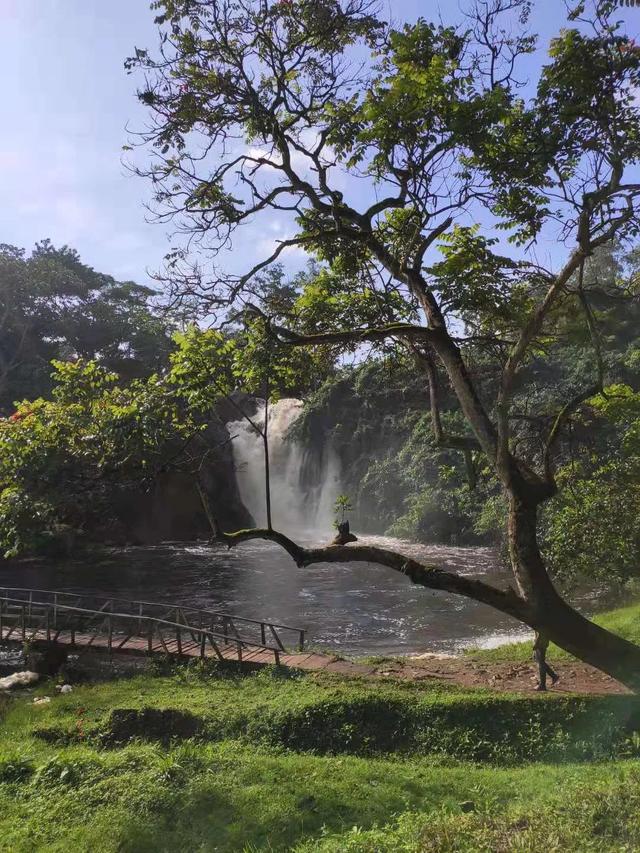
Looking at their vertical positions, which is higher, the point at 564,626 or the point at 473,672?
the point at 564,626

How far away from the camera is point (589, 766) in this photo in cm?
572

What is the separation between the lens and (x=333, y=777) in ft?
→ 18.7

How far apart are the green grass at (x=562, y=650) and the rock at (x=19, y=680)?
800 cm

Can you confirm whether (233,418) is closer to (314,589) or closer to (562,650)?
(314,589)

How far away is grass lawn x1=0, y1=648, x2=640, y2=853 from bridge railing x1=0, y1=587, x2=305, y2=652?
2792mm

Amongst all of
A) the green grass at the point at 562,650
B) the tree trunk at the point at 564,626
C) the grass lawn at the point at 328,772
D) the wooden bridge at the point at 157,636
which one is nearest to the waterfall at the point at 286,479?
the wooden bridge at the point at 157,636

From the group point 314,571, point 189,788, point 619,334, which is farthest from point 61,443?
point 619,334

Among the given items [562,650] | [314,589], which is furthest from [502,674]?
[314,589]

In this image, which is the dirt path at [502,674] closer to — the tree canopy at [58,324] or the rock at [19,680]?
the rock at [19,680]

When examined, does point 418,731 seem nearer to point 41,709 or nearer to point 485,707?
point 485,707

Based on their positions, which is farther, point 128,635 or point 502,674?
point 128,635

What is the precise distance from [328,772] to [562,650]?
789 centimetres

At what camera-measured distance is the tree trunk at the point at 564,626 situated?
22.2 feet

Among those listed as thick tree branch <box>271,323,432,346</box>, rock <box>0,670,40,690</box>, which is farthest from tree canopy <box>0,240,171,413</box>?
thick tree branch <box>271,323,432,346</box>
